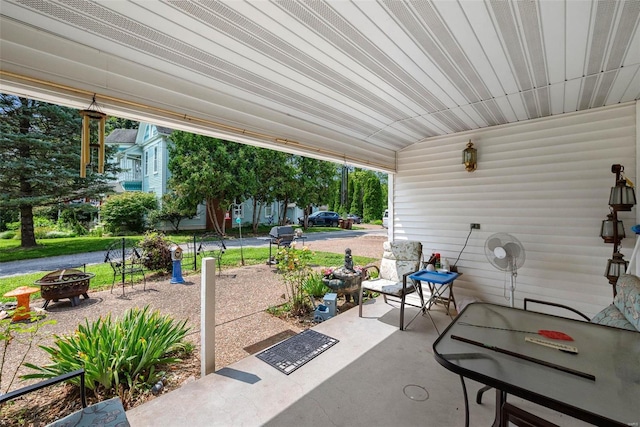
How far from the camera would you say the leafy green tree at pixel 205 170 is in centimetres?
1004

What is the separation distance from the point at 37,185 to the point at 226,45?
8784mm

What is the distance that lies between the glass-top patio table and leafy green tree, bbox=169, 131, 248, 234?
9963mm

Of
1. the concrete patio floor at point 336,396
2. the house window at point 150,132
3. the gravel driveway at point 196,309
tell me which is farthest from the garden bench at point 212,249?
the house window at point 150,132

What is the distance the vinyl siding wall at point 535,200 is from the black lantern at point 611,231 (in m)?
0.23

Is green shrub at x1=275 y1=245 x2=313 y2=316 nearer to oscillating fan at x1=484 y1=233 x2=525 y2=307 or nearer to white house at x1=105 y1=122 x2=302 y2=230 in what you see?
oscillating fan at x1=484 y1=233 x2=525 y2=307

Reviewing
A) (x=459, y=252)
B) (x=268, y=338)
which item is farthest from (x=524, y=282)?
(x=268, y=338)

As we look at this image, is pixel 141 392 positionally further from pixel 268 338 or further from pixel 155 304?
pixel 155 304

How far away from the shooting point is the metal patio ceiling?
154cm

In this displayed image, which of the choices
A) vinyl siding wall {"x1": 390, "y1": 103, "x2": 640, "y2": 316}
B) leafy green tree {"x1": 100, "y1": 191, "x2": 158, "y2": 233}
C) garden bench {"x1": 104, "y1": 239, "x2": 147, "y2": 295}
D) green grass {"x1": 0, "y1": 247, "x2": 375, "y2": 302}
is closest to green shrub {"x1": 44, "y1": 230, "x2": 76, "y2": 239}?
green grass {"x1": 0, "y1": 247, "x2": 375, "y2": 302}

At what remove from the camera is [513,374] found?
1.32 metres

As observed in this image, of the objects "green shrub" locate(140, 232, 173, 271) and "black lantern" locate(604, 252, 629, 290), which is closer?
"black lantern" locate(604, 252, 629, 290)

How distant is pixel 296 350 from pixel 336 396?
2.59 feet

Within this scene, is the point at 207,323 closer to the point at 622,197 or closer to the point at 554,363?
the point at 554,363

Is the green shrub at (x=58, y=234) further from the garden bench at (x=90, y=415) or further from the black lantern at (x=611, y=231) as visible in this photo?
the black lantern at (x=611, y=231)
